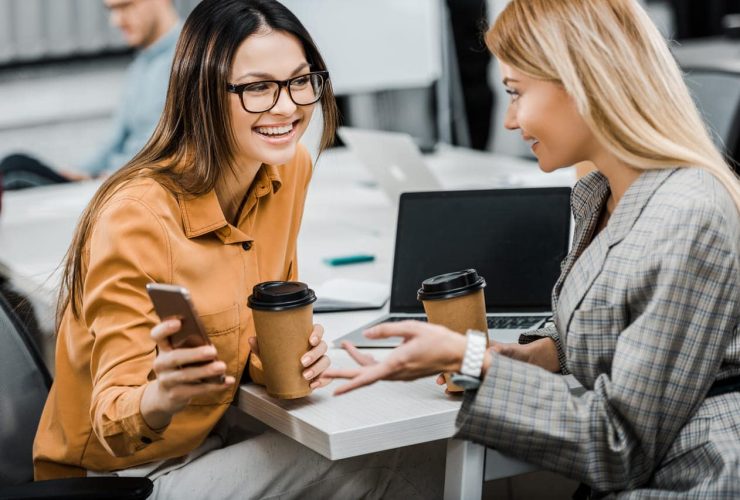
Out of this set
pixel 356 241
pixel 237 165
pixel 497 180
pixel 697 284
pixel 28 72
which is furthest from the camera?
pixel 28 72

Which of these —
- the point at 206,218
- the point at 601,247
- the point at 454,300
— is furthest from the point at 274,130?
the point at 601,247

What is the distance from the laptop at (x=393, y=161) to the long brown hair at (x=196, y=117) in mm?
1158

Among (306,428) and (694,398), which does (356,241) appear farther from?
(694,398)

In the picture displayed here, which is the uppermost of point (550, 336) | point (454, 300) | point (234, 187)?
point (234, 187)

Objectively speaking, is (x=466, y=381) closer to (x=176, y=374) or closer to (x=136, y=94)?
(x=176, y=374)

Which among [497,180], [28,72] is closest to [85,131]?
[28,72]

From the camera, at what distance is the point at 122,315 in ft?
4.42

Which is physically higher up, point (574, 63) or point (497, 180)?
Answer: point (574, 63)

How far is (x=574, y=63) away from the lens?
3.95ft

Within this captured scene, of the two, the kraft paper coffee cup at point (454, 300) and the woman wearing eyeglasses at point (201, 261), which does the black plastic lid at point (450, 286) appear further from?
the woman wearing eyeglasses at point (201, 261)

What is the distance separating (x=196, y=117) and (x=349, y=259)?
2.73 feet

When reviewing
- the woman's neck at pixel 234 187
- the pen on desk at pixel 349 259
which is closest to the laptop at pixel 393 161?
the pen on desk at pixel 349 259

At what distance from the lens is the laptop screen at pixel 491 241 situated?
1751 mm

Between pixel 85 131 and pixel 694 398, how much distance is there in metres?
A: 4.58
